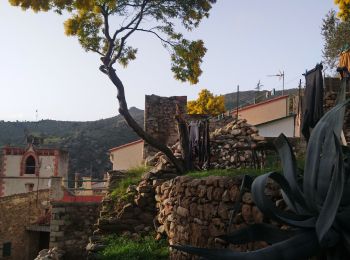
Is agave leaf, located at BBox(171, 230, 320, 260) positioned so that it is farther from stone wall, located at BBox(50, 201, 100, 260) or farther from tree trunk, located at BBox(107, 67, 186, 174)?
stone wall, located at BBox(50, 201, 100, 260)

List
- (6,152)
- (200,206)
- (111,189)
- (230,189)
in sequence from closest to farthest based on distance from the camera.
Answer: (230,189)
(200,206)
(111,189)
(6,152)

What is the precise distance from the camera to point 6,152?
1335 inches

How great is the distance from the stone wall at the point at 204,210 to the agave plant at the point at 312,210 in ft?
4.38

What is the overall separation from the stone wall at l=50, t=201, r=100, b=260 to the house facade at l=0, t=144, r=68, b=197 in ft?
64.3

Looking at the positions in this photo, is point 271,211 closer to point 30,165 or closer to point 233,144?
point 233,144

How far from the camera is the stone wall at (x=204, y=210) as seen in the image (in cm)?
518

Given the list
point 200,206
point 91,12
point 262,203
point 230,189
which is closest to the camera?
point 262,203

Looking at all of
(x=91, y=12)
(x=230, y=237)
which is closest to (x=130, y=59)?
(x=91, y=12)

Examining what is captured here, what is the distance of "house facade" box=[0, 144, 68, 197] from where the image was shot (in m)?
33.1

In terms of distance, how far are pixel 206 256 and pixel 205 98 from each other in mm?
28477

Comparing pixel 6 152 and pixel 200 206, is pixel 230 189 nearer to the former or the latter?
pixel 200 206

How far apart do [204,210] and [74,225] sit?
8486 mm

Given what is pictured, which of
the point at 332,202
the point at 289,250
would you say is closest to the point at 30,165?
the point at 289,250

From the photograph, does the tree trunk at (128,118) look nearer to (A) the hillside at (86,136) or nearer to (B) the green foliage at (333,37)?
(B) the green foliage at (333,37)
